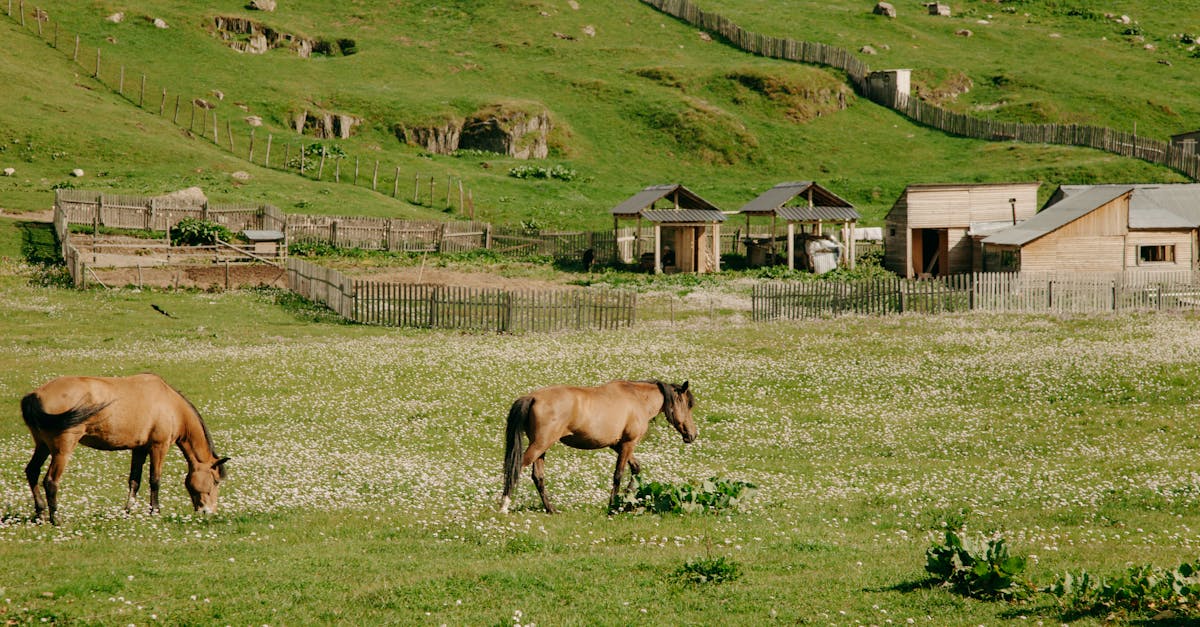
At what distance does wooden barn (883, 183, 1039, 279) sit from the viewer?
207ft

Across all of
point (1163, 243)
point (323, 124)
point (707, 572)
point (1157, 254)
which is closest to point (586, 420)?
point (707, 572)

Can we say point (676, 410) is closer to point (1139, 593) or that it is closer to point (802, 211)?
point (1139, 593)

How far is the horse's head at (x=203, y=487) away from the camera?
1580cm

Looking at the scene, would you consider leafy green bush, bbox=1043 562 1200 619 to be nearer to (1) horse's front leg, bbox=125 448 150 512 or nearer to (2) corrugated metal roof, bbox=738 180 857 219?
(1) horse's front leg, bbox=125 448 150 512

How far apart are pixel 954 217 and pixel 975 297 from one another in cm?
2168

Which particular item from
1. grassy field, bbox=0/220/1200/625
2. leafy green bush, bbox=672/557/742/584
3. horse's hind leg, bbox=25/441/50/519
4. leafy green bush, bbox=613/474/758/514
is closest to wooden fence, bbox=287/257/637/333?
grassy field, bbox=0/220/1200/625

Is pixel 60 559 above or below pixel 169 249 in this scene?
below

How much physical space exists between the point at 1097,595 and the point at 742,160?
9222cm

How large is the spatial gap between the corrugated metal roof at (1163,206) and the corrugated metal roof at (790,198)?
1331 centimetres

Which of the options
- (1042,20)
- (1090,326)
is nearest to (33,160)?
(1090,326)

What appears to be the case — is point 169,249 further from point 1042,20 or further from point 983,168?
point 1042,20

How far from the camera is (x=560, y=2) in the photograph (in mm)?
131375

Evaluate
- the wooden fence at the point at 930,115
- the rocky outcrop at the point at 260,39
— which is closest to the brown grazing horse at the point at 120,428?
the wooden fence at the point at 930,115

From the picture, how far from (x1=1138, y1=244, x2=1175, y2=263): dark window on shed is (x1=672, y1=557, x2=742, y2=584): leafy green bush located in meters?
48.9
